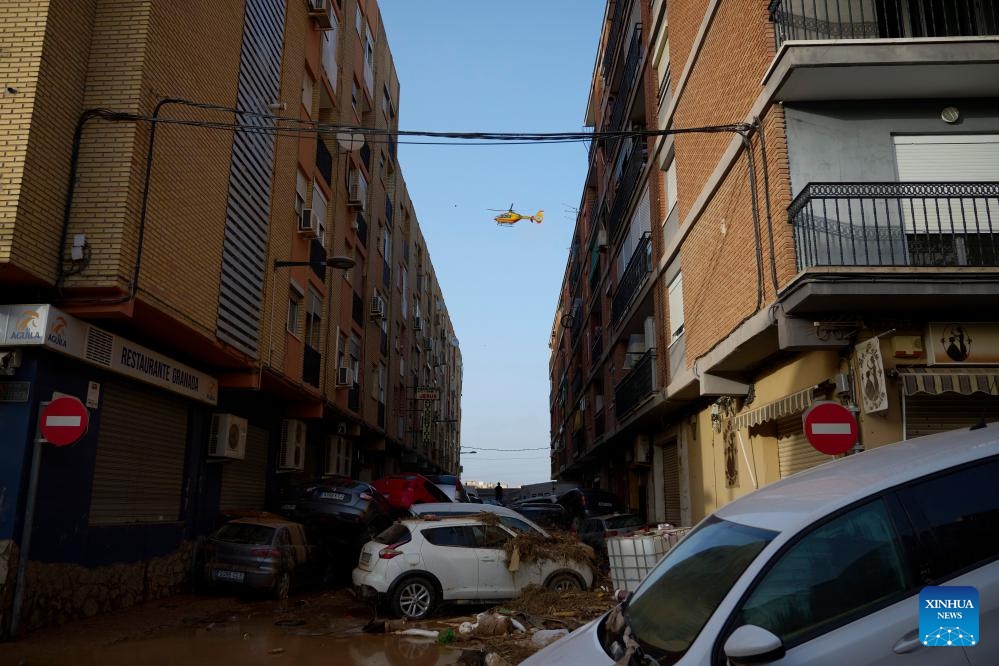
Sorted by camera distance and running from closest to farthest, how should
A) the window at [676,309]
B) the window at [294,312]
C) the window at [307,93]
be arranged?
the window at [676,309] → the window at [294,312] → the window at [307,93]

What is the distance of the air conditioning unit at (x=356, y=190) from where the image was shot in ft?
80.4

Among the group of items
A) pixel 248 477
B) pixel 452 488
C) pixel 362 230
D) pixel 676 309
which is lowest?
pixel 452 488

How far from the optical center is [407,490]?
786 inches

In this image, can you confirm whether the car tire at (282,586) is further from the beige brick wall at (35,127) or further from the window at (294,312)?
the window at (294,312)

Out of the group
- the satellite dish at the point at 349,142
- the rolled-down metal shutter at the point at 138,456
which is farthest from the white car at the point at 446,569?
the satellite dish at the point at 349,142

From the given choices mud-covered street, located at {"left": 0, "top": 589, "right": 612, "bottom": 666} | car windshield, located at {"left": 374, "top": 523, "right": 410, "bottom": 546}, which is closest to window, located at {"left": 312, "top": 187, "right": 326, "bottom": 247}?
car windshield, located at {"left": 374, "top": 523, "right": 410, "bottom": 546}

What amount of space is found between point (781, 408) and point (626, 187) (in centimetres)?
1274

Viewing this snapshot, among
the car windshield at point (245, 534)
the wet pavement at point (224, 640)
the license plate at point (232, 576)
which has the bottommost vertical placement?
the wet pavement at point (224, 640)

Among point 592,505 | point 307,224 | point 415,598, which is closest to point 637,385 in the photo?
point 592,505

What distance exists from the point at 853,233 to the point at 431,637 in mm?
7637

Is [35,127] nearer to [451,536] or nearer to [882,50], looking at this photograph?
[451,536]

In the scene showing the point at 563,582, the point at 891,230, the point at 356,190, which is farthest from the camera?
the point at 356,190

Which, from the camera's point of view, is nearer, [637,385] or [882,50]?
[882,50]

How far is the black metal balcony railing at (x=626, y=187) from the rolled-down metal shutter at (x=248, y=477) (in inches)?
470
